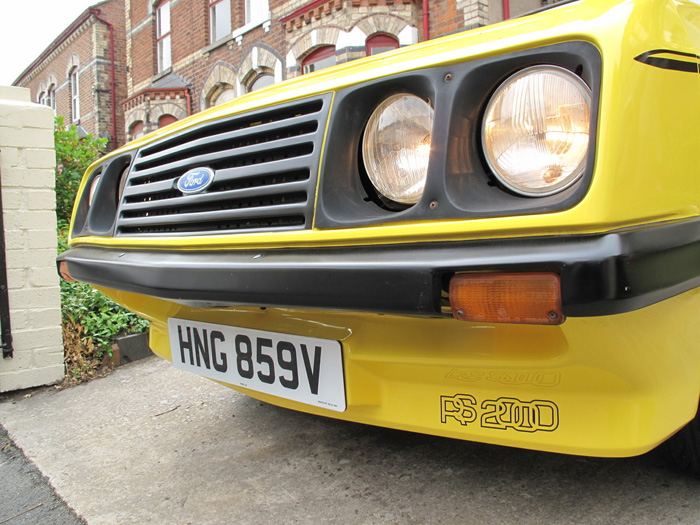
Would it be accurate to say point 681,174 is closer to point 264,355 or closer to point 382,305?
point 382,305

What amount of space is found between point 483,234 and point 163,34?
14411 mm

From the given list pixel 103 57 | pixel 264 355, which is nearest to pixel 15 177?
pixel 264 355

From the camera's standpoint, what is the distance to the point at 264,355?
149 cm

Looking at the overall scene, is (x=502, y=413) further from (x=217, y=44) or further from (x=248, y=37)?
(x=217, y=44)

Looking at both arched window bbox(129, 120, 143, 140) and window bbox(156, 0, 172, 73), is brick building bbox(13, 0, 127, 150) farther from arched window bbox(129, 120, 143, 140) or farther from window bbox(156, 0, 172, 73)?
window bbox(156, 0, 172, 73)

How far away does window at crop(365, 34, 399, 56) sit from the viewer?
7.83m

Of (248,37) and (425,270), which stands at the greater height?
(248,37)

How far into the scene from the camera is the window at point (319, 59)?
8469 millimetres

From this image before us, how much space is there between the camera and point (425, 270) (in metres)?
0.98

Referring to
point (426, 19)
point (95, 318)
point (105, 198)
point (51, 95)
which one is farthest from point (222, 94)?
point (51, 95)

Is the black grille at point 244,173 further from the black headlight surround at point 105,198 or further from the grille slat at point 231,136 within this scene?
the black headlight surround at point 105,198

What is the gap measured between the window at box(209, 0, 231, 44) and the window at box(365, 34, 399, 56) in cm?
→ 412

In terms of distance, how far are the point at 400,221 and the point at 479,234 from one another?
18 centimetres

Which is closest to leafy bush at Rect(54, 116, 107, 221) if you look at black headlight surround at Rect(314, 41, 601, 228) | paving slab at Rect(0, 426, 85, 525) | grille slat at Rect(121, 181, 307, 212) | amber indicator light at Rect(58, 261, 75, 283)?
amber indicator light at Rect(58, 261, 75, 283)
